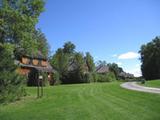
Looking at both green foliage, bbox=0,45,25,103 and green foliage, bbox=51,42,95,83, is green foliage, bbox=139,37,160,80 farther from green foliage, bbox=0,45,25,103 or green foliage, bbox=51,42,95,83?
green foliage, bbox=0,45,25,103

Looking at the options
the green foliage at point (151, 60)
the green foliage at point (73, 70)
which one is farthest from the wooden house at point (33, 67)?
the green foliage at point (151, 60)

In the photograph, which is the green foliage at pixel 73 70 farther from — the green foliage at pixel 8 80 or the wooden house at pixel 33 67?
the green foliage at pixel 8 80

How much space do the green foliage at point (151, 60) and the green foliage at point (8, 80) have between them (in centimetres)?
6909

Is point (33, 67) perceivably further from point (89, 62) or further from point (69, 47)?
point (69, 47)

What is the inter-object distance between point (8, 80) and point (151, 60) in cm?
7386

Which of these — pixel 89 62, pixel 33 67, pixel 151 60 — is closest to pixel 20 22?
pixel 33 67

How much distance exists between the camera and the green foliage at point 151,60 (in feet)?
282

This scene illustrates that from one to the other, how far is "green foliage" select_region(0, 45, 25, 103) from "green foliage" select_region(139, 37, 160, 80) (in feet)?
227

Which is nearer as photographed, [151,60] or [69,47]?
[151,60]

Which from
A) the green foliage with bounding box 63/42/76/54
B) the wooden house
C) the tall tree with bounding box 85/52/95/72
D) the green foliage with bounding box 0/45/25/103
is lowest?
the green foliage with bounding box 0/45/25/103

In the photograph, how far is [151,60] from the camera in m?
88.6

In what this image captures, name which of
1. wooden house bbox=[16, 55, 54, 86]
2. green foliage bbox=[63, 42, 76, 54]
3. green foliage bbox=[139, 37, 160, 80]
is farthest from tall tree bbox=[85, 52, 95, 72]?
green foliage bbox=[63, 42, 76, 54]

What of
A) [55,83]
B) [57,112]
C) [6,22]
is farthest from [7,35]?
[55,83]

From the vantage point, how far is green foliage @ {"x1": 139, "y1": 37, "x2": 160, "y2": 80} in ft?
282
